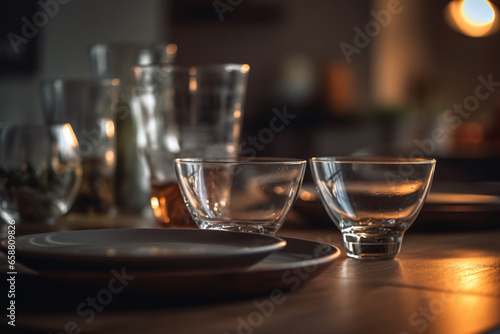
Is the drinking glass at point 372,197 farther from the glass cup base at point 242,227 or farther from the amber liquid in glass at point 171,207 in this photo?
the amber liquid in glass at point 171,207

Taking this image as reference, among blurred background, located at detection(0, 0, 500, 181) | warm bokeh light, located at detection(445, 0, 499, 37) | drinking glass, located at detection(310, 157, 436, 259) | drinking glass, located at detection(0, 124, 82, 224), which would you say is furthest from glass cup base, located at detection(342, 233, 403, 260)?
warm bokeh light, located at detection(445, 0, 499, 37)

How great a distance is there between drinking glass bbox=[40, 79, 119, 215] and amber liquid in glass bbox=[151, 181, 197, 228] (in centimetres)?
21

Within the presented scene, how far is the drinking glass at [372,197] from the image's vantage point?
0.70m

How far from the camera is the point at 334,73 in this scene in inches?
227

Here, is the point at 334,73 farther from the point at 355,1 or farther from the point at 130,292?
the point at 130,292

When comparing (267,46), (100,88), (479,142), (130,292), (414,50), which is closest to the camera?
(130,292)

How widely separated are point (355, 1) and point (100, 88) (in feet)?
16.4

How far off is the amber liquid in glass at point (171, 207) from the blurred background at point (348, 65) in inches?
113

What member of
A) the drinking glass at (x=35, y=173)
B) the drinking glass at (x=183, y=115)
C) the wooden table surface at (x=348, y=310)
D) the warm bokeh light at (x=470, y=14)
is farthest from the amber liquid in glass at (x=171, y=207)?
the warm bokeh light at (x=470, y=14)

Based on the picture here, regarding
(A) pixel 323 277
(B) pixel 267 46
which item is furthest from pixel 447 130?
(A) pixel 323 277

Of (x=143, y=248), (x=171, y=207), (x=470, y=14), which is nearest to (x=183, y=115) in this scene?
(x=171, y=207)

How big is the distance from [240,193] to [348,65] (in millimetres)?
5327

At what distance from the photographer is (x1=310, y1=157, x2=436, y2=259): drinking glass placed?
703 mm

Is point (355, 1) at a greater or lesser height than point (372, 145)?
greater
